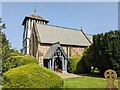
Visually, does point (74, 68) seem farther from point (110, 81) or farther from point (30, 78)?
point (110, 81)

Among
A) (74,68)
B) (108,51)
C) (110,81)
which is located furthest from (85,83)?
(74,68)

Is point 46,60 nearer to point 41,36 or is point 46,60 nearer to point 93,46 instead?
point 41,36

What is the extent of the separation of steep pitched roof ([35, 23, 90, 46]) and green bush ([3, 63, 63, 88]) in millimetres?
26035

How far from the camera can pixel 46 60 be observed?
3425cm

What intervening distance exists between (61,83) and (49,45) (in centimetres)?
2671

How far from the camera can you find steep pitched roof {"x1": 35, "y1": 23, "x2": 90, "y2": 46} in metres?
37.8

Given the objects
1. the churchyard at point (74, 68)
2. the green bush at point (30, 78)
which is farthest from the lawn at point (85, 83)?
the green bush at point (30, 78)

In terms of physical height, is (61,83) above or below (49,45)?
below

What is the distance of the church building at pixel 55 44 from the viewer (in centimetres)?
3369

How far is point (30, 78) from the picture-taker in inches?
365

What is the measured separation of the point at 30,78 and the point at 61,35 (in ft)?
104

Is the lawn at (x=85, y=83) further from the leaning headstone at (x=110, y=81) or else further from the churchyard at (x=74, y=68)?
the leaning headstone at (x=110, y=81)

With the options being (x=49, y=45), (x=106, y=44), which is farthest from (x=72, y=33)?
(x=106, y=44)

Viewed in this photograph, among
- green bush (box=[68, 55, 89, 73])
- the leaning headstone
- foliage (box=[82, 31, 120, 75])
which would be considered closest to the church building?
green bush (box=[68, 55, 89, 73])
